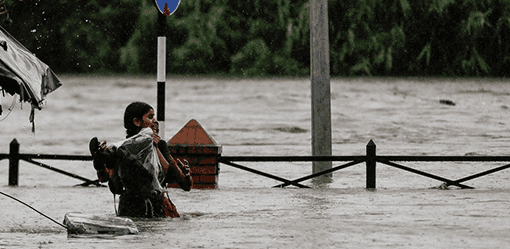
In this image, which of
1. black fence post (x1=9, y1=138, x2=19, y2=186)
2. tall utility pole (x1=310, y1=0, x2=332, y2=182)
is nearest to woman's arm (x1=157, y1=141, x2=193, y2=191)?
tall utility pole (x1=310, y1=0, x2=332, y2=182)

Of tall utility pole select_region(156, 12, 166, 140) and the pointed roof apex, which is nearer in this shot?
tall utility pole select_region(156, 12, 166, 140)

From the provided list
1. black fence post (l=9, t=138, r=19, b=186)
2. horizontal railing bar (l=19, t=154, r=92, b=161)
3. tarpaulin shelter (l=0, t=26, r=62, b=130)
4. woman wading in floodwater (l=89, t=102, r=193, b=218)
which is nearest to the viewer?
tarpaulin shelter (l=0, t=26, r=62, b=130)

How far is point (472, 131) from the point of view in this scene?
119 feet

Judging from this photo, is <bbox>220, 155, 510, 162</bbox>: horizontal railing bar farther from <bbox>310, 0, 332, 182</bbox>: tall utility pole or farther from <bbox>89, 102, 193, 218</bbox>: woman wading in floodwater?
<bbox>89, 102, 193, 218</bbox>: woman wading in floodwater

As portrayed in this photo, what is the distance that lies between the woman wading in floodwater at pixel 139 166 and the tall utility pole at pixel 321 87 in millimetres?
5721

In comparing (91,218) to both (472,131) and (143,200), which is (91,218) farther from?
(472,131)

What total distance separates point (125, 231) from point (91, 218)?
0.49 metres

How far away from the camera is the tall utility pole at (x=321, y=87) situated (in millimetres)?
13656

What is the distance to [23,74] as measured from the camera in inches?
264

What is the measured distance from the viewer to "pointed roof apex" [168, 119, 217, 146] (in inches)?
494

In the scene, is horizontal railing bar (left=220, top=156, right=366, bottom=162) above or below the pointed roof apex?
below

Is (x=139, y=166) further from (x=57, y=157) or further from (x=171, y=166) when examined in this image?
(x=57, y=157)

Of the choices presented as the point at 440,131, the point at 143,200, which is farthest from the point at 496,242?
the point at 440,131

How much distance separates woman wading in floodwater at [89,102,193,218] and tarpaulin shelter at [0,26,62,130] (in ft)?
2.86
